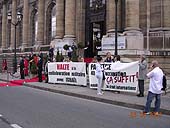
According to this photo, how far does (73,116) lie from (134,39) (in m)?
13.0

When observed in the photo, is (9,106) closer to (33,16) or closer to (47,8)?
(47,8)

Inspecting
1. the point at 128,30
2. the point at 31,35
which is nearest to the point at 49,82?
the point at 128,30

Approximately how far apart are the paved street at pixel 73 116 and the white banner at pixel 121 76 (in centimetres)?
313

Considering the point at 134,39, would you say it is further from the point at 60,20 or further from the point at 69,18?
the point at 60,20

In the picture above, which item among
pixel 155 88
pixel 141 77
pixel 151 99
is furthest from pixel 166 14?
pixel 151 99

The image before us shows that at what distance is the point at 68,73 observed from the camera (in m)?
21.0

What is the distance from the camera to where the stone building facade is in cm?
2272

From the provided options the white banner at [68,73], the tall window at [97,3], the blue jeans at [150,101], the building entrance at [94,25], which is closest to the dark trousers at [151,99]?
the blue jeans at [150,101]

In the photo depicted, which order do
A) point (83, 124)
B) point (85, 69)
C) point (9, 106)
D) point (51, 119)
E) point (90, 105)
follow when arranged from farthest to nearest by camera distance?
point (85, 69) < point (90, 105) < point (9, 106) < point (51, 119) < point (83, 124)

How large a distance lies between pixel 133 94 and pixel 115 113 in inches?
194

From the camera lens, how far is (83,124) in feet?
30.1

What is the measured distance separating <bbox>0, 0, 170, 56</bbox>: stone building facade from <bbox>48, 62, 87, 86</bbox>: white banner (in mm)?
3630

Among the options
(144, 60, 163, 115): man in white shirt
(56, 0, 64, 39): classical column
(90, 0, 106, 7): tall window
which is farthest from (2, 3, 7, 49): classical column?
(144, 60, 163, 115): man in white shirt

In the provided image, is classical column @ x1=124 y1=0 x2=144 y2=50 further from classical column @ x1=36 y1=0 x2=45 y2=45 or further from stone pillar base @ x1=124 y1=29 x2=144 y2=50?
classical column @ x1=36 y1=0 x2=45 y2=45
